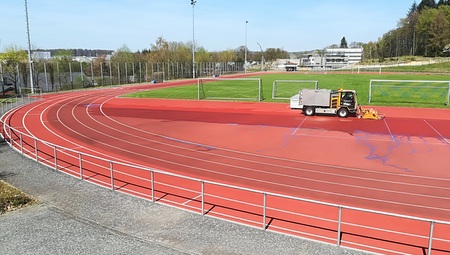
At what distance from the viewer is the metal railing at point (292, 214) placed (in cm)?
842

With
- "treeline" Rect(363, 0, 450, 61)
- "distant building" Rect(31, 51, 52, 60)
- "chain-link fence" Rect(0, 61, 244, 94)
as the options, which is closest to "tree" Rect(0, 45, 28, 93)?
"chain-link fence" Rect(0, 61, 244, 94)

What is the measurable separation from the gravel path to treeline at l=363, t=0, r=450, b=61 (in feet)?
487

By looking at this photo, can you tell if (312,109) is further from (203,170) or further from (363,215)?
(363,215)

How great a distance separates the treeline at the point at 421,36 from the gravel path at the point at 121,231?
148570 millimetres

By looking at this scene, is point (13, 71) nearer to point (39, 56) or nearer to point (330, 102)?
point (39, 56)

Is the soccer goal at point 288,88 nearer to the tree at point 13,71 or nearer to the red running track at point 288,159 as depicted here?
the red running track at point 288,159

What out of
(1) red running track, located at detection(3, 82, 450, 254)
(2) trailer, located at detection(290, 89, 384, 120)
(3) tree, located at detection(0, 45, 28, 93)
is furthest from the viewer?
(3) tree, located at detection(0, 45, 28, 93)

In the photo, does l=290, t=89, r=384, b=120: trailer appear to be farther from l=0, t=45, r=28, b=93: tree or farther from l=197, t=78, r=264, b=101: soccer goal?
l=0, t=45, r=28, b=93: tree

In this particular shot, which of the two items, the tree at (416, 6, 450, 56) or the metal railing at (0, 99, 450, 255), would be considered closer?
the metal railing at (0, 99, 450, 255)

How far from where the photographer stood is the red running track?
32.9 feet

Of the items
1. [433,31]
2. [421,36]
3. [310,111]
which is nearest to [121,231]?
[310,111]

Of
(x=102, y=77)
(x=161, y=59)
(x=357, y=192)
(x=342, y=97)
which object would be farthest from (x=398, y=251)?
(x=161, y=59)

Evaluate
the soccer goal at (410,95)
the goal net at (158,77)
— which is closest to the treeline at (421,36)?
the soccer goal at (410,95)

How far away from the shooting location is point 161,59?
98.4m
